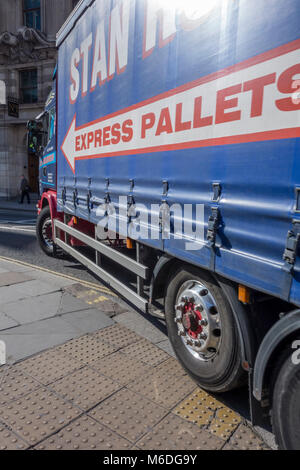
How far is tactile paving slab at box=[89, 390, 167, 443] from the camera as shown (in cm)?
260

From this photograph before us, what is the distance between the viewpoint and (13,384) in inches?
124

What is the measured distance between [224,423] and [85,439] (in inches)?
43.0

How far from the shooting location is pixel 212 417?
277cm

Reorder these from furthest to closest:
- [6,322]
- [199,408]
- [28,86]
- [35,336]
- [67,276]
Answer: [28,86]
[67,276]
[6,322]
[35,336]
[199,408]

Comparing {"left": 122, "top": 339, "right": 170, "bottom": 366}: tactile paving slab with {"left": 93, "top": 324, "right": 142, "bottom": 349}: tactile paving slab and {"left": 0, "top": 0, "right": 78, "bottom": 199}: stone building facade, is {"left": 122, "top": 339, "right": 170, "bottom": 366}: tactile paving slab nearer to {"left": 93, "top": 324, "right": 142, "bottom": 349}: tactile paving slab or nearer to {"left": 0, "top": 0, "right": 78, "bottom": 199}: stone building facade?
{"left": 93, "top": 324, "right": 142, "bottom": 349}: tactile paving slab

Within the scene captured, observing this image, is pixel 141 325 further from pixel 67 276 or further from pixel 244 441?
pixel 67 276

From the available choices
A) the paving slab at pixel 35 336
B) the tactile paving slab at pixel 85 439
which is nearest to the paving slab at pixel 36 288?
the paving slab at pixel 35 336

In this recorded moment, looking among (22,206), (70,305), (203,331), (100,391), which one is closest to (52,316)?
(70,305)

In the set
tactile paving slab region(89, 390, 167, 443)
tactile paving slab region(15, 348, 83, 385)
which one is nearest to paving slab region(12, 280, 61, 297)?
tactile paving slab region(15, 348, 83, 385)

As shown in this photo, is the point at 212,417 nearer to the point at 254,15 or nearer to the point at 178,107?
the point at 178,107

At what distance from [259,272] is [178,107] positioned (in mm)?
1629

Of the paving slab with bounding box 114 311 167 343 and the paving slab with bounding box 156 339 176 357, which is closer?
the paving slab with bounding box 156 339 176 357

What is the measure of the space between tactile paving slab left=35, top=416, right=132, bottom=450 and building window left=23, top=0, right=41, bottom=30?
28.2 m
